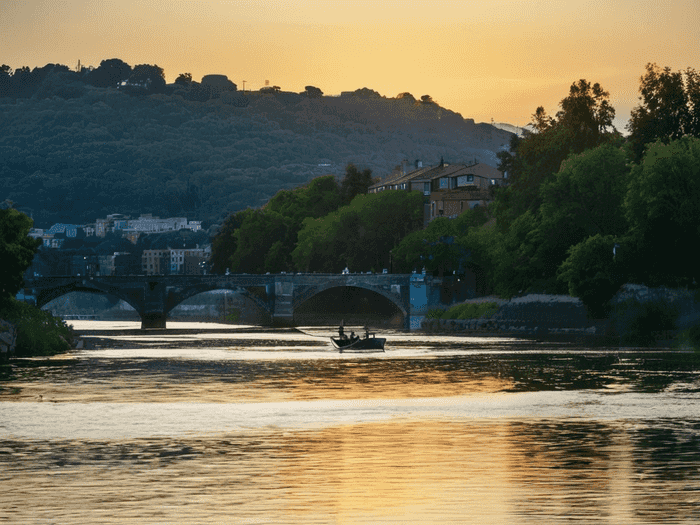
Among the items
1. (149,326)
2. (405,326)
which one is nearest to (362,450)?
(405,326)

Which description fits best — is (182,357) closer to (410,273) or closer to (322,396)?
(322,396)

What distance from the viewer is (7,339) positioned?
280ft

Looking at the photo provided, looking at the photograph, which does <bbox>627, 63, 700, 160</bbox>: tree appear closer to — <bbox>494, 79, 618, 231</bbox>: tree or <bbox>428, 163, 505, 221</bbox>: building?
<bbox>494, 79, 618, 231</bbox>: tree

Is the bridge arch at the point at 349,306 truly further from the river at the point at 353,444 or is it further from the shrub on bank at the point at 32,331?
the river at the point at 353,444

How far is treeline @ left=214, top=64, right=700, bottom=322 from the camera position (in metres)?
103

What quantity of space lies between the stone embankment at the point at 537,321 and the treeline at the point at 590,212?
180 centimetres

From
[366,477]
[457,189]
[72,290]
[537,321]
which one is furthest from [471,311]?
[366,477]

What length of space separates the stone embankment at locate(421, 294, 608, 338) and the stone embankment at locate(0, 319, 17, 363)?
1889 inches

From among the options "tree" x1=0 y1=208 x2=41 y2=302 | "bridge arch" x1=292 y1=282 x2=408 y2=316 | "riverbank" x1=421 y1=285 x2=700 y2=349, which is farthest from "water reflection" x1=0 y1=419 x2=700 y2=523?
"bridge arch" x1=292 y1=282 x2=408 y2=316

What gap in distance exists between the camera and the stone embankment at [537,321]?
116m

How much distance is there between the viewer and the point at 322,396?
2219 inches

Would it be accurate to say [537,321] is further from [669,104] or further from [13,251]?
[13,251]

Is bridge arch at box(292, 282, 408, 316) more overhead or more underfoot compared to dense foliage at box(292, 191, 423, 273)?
more underfoot

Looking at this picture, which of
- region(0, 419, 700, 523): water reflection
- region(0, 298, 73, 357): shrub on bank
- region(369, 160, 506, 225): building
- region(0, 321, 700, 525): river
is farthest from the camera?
region(369, 160, 506, 225): building
